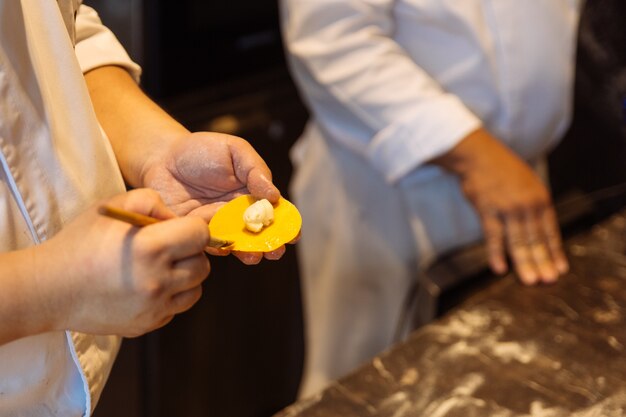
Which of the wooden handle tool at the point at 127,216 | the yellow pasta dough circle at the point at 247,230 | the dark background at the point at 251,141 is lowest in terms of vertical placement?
the dark background at the point at 251,141

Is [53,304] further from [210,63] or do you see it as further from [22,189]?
[210,63]

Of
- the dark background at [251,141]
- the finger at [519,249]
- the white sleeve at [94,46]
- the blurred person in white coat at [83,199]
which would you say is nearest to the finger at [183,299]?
the blurred person in white coat at [83,199]

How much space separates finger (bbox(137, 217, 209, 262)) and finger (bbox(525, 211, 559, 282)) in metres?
0.60

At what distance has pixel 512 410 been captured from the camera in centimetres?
77

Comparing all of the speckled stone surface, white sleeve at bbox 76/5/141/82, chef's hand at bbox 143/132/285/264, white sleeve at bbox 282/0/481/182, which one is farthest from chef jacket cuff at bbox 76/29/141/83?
white sleeve at bbox 282/0/481/182

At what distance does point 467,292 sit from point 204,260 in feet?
1.97

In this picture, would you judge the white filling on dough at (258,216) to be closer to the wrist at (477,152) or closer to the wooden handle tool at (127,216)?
the wooden handle tool at (127,216)

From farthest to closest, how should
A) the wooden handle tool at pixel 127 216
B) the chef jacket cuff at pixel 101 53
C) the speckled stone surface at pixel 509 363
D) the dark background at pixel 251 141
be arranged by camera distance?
the dark background at pixel 251 141 → the speckled stone surface at pixel 509 363 → the chef jacket cuff at pixel 101 53 → the wooden handle tool at pixel 127 216

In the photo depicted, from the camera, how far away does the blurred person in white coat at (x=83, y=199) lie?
1.60 ft

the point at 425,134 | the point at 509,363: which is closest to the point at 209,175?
the point at 509,363

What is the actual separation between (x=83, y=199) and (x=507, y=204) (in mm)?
587

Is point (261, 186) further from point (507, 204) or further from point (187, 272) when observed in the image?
point (507, 204)

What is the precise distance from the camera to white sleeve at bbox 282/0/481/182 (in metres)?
1.07

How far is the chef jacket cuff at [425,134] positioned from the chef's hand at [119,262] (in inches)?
23.8
